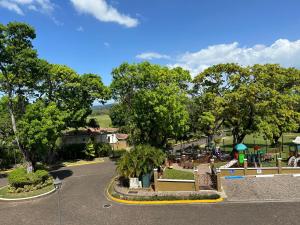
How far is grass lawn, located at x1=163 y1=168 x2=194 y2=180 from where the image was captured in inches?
940

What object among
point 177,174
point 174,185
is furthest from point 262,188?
point 177,174

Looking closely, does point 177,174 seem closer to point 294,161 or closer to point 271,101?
point 294,161

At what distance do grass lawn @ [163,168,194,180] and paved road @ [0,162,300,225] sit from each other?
21.6ft

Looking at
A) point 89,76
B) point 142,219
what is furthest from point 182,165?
point 89,76

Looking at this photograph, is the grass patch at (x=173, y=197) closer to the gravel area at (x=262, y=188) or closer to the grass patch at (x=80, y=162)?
the gravel area at (x=262, y=188)

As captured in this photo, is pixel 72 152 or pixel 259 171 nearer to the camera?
pixel 259 171

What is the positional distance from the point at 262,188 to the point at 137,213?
9177 mm

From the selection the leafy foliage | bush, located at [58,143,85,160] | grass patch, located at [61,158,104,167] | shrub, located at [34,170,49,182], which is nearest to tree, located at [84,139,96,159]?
grass patch, located at [61,158,104,167]

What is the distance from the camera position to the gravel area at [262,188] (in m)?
17.8

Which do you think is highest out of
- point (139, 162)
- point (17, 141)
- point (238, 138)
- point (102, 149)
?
point (17, 141)

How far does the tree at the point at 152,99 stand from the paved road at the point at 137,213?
1113cm

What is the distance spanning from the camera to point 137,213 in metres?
16.3

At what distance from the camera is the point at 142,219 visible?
15359 millimetres

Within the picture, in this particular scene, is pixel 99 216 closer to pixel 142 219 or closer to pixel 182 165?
pixel 142 219
